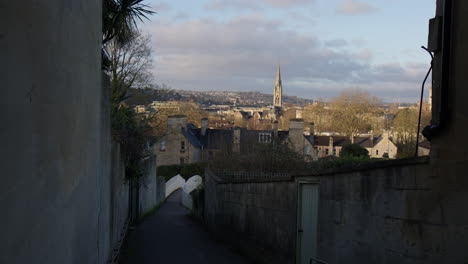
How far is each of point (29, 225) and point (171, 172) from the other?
50539 mm

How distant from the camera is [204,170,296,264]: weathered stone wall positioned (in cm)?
1252

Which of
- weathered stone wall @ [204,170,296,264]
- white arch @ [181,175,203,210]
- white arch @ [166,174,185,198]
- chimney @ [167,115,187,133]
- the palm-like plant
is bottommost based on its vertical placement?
white arch @ [166,174,185,198]

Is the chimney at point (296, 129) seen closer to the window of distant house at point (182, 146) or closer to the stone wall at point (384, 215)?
the window of distant house at point (182, 146)

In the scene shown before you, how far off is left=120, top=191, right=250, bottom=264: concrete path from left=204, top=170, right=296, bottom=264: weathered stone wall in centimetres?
59

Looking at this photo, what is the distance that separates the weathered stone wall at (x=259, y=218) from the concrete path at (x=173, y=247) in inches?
23.1

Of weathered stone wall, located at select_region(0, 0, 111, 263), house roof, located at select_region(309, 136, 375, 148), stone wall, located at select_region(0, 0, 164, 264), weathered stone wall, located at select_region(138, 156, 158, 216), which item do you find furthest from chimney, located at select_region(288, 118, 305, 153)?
weathered stone wall, located at select_region(0, 0, 111, 263)

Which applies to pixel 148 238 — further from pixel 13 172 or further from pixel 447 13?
pixel 13 172

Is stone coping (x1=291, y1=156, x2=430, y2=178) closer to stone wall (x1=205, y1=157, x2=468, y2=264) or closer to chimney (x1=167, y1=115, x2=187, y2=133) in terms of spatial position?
stone wall (x1=205, y1=157, x2=468, y2=264)

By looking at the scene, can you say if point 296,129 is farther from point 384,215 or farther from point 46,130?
point 46,130

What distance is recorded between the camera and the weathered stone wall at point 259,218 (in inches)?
493

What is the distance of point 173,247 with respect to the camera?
17.2 m

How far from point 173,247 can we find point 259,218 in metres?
3.80

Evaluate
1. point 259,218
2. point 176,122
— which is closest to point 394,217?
point 259,218

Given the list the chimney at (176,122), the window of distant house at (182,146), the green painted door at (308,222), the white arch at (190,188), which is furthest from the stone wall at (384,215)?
the window of distant house at (182,146)
